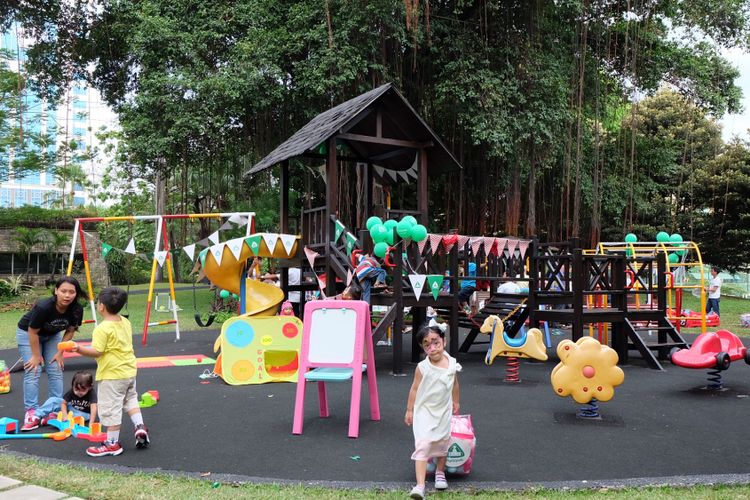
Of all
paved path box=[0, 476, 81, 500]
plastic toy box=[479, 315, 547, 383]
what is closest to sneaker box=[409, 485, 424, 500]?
paved path box=[0, 476, 81, 500]

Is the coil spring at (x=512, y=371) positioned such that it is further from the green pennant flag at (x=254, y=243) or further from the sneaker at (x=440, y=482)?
the sneaker at (x=440, y=482)

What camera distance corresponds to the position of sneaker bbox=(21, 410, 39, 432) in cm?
541

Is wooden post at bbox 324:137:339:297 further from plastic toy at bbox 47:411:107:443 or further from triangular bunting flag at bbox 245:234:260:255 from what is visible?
plastic toy at bbox 47:411:107:443

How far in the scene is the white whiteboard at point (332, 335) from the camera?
559cm

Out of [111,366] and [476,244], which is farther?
[476,244]

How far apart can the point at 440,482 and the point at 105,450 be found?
2.51 meters

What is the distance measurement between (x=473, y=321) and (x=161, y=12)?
40.1 feet

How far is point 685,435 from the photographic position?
5.37 metres

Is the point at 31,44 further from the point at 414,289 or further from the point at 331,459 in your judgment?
the point at 331,459

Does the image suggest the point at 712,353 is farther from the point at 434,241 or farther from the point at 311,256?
the point at 311,256

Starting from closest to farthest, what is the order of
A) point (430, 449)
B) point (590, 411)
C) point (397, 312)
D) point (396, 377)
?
point (430, 449) < point (590, 411) < point (396, 377) < point (397, 312)

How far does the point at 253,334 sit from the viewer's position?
8.05 meters

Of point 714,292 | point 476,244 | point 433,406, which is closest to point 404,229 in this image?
point 476,244

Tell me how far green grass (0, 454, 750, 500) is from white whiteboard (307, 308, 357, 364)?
5.59 ft
